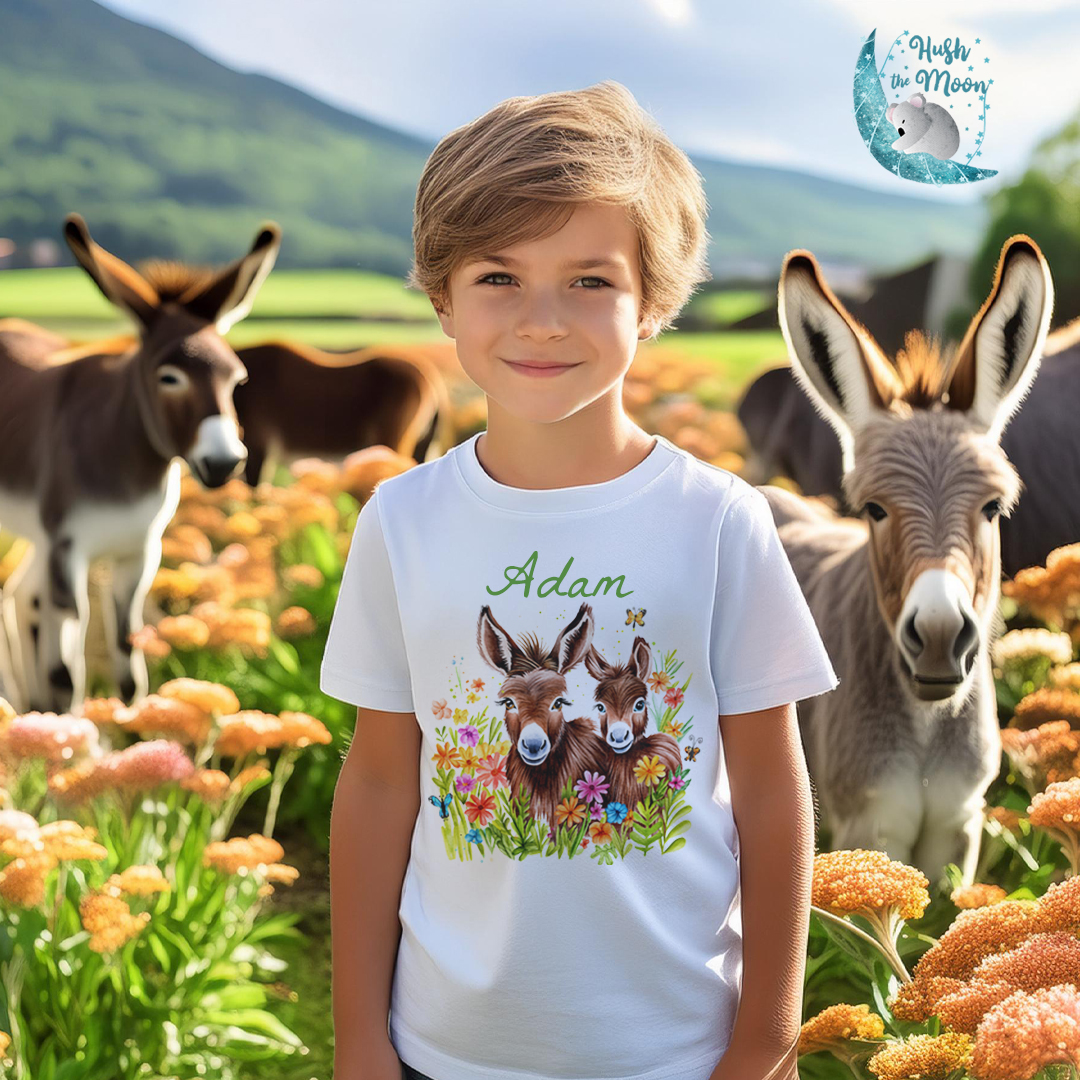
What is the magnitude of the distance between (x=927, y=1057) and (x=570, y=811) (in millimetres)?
757

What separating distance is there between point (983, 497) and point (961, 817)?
0.66 meters

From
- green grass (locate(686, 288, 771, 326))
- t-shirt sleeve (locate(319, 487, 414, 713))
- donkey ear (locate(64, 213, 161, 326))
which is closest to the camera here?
t-shirt sleeve (locate(319, 487, 414, 713))

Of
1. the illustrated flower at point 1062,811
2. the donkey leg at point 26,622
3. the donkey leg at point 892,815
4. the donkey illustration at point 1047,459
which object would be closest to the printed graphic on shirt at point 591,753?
the illustrated flower at point 1062,811

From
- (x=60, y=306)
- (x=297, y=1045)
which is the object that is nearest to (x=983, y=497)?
(x=297, y=1045)

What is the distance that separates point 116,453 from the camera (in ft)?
11.6

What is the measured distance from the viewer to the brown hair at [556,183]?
1.19 meters

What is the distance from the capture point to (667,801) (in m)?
1.21

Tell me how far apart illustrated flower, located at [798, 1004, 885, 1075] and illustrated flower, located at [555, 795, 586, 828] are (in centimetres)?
74

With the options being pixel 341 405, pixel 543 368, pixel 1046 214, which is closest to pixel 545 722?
pixel 543 368

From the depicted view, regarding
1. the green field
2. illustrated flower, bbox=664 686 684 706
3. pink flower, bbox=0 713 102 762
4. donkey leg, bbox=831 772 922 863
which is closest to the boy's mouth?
illustrated flower, bbox=664 686 684 706

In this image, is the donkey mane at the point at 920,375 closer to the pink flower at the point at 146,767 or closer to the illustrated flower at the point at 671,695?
the illustrated flower at the point at 671,695

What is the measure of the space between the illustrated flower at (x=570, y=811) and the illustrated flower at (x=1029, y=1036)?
571 mm

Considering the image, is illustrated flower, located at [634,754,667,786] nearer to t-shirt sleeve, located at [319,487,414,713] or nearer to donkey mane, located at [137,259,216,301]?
t-shirt sleeve, located at [319,487,414,713]

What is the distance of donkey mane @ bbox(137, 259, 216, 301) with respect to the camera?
3502 millimetres
